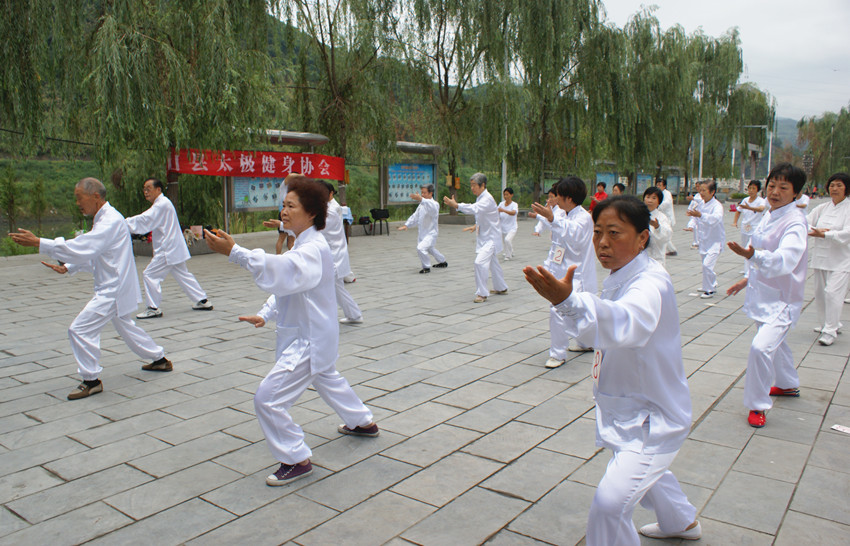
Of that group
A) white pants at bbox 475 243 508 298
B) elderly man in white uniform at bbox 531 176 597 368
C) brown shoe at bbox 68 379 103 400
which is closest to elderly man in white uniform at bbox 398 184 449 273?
white pants at bbox 475 243 508 298

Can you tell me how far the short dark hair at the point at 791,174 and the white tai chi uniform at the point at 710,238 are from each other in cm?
455

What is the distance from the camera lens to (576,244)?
561 centimetres

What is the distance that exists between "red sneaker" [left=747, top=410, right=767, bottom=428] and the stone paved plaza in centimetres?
9

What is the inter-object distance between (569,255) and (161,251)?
4.69 meters

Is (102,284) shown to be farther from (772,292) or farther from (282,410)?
(772,292)

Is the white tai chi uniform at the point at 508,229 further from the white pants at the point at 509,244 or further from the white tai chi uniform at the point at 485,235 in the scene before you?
the white tai chi uniform at the point at 485,235

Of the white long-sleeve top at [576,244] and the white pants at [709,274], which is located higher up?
the white long-sleeve top at [576,244]

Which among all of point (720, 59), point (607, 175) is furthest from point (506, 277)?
point (720, 59)

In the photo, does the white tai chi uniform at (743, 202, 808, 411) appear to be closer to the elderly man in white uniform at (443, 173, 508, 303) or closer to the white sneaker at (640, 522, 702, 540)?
the white sneaker at (640, 522, 702, 540)

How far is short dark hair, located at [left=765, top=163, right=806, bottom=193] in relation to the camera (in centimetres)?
410

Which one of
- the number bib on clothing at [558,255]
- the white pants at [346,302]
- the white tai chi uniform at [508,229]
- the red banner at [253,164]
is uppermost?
the red banner at [253,164]

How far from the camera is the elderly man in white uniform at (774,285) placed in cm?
379

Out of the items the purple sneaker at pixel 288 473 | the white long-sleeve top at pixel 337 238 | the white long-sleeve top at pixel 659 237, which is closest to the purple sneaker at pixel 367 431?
the purple sneaker at pixel 288 473

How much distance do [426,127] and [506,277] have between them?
11.1 metres
